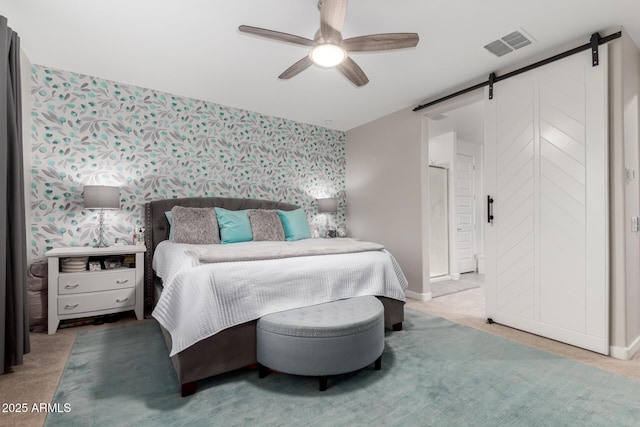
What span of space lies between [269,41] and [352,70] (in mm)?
718

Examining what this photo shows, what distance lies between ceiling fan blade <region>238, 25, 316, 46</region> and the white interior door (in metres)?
4.23

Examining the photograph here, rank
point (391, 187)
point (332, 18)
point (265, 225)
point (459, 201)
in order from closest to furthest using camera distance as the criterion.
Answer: point (332, 18) → point (265, 225) → point (391, 187) → point (459, 201)

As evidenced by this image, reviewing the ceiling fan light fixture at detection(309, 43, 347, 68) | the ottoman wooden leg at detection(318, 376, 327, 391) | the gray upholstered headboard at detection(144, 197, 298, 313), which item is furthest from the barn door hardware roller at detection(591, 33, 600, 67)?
the gray upholstered headboard at detection(144, 197, 298, 313)

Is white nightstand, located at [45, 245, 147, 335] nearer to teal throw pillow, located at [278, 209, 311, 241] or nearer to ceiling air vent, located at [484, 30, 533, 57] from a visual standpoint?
teal throw pillow, located at [278, 209, 311, 241]

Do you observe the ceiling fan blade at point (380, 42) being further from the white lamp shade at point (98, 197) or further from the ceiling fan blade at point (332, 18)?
the white lamp shade at point (98, 197)

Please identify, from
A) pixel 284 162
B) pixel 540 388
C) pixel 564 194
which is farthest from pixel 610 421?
Answer: pixel 284 162

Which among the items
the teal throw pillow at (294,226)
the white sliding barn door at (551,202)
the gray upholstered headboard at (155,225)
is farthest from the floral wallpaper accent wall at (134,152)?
the white sliding barn door at (551,202)

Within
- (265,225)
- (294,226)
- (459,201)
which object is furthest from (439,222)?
(265,225)

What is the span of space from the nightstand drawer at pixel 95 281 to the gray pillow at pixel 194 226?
0.55m

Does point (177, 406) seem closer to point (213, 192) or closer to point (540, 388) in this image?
point (540, 388)

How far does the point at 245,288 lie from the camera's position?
6.48 feet

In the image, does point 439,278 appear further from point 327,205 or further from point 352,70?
point 352,70

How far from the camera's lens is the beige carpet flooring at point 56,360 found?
5.73ft

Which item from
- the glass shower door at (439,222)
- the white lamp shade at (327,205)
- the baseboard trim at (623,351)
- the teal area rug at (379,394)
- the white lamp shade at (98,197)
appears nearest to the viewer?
the teal area rug at (379,394)
